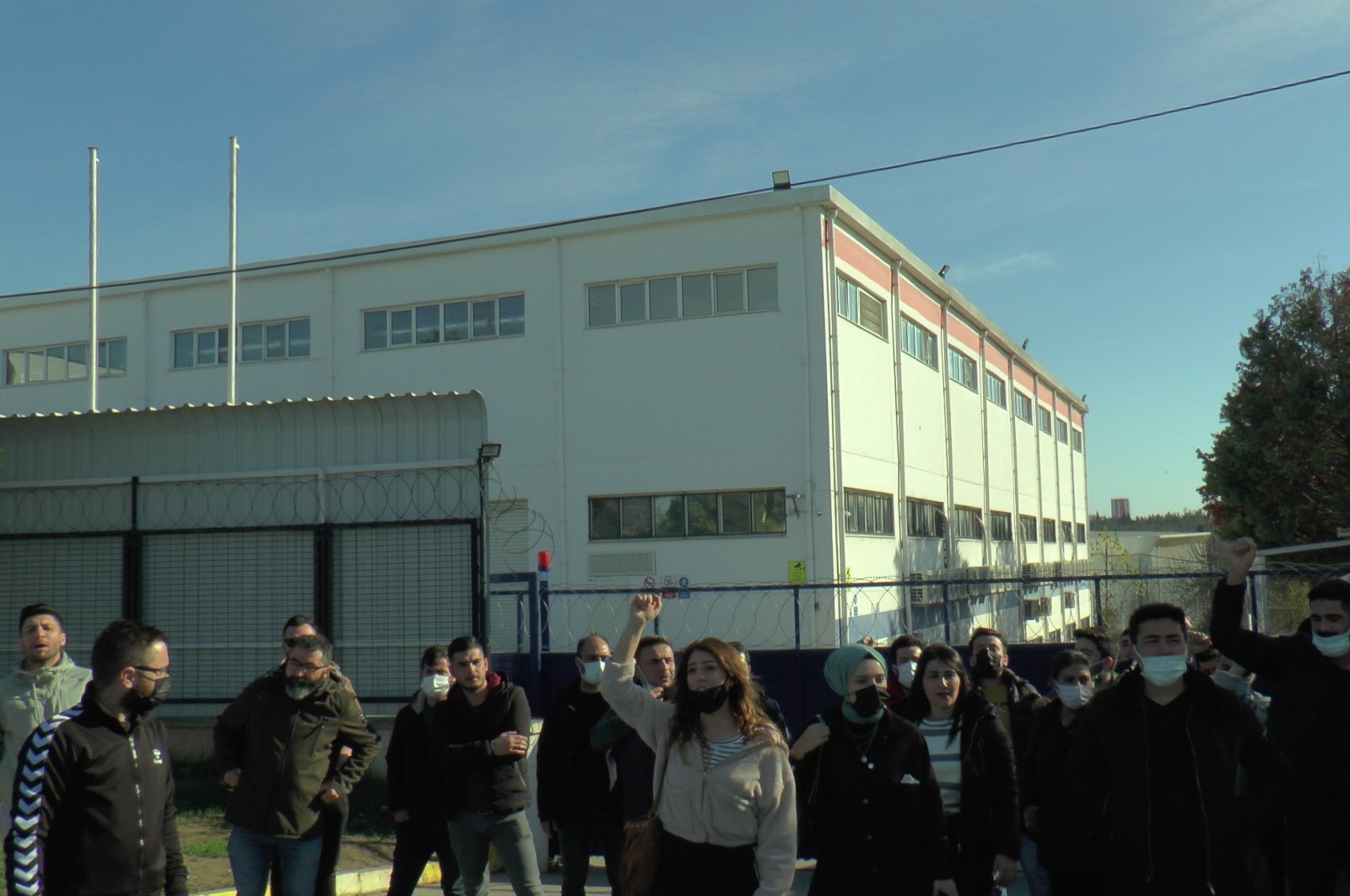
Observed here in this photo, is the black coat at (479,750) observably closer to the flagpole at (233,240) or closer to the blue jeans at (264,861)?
the blue jeans at (264,861)

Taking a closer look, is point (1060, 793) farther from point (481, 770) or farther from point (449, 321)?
point (449, 321)

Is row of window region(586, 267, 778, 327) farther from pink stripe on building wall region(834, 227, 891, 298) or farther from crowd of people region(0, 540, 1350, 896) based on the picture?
crowd of people region(0, 540, 1350, 896)

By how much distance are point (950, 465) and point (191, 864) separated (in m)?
24.2

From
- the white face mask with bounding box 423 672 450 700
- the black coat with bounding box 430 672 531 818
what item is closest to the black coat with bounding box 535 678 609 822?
the black coat with bounding box 430 672 531 818

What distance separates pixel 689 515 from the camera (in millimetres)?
23422

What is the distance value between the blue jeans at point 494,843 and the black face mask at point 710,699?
108 inches

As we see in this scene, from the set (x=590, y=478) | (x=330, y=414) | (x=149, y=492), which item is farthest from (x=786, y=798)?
(x=590, y=478)

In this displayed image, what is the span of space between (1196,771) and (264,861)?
Result: 4.44 metres

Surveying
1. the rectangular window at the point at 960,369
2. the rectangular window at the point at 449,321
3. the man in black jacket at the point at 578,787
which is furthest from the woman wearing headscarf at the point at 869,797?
the rectangular window at the point at 960,369

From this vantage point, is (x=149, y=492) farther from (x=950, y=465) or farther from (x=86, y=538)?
(x=950, y=465)

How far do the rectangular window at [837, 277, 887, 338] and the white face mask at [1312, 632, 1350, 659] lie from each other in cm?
1908

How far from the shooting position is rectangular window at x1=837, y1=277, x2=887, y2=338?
24328 millimetres

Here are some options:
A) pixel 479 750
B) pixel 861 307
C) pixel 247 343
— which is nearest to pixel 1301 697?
pixel 479 750

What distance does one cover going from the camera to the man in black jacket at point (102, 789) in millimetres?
4148
